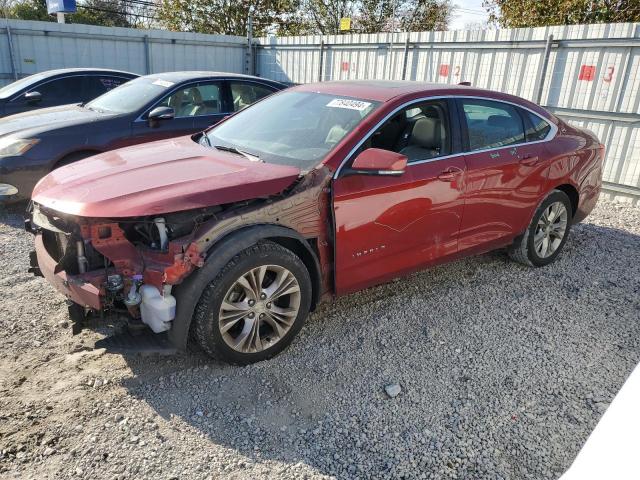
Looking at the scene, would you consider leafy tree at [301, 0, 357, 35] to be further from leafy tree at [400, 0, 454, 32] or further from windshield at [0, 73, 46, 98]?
windshield at [0, 73, 46, 98]

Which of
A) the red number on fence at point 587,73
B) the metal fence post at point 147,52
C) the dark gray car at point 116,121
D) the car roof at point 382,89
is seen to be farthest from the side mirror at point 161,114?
the metal fence post at point 147,52

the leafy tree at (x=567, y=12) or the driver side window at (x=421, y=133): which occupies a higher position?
the leafy tree at (x=567, y=12)

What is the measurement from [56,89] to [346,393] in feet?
23.1

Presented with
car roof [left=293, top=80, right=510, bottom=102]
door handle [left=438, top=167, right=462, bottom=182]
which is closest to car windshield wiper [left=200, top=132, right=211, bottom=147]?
car roof [left=293, top=80, right=510, bottom=102]

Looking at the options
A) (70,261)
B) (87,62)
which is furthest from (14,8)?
(70,261)

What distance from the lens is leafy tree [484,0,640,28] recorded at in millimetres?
13961

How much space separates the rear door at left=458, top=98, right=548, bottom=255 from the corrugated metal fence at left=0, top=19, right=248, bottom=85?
38.3 feet

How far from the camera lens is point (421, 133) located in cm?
400

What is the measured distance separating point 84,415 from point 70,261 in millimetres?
835

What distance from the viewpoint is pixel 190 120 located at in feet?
21.6

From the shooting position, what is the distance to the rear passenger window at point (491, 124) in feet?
13.6

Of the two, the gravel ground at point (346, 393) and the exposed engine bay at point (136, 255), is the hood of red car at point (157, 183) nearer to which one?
the exposed engine bay at point (136, 255)

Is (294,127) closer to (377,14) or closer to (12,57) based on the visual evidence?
(12,57)

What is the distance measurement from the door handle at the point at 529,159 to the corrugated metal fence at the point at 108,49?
1188cm
